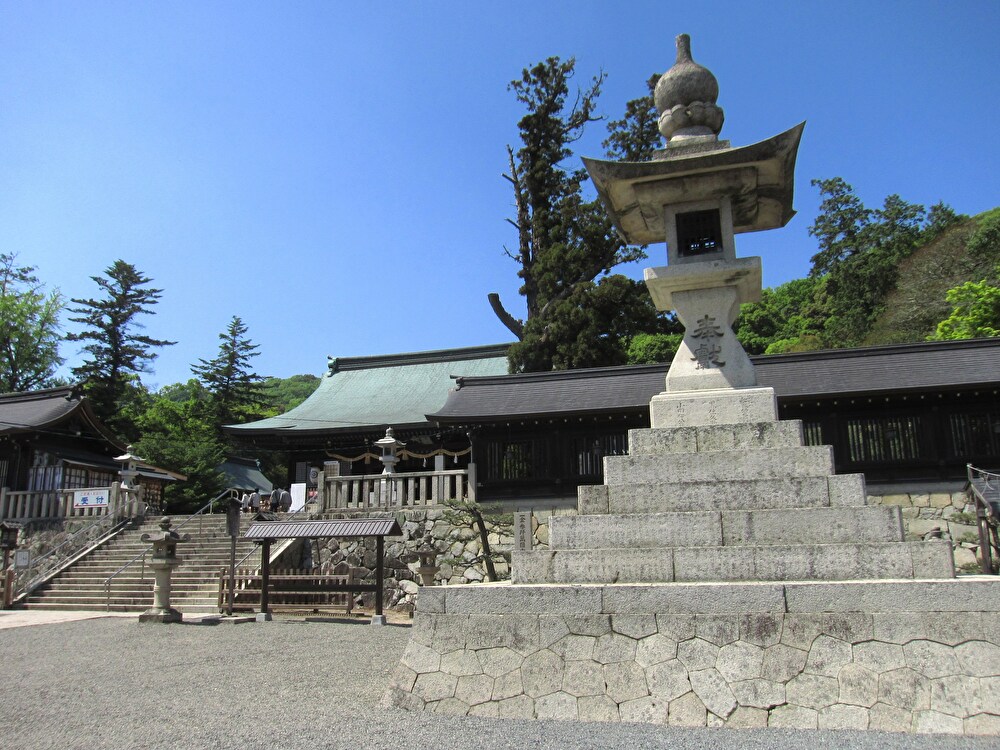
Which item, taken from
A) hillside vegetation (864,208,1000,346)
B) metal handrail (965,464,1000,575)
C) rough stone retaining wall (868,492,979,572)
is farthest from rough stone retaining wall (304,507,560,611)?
hillside vegetation (864,208,1000,346)

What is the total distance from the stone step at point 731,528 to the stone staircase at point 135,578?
11908mm

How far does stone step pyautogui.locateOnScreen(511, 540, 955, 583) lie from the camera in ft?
17.6

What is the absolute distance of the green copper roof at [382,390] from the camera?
24.1 m

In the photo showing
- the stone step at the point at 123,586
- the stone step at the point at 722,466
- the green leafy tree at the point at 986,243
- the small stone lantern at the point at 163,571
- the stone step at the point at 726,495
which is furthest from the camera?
the green leafy tree at the point at 986,243

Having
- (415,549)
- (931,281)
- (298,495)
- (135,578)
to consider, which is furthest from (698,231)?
(931,281)

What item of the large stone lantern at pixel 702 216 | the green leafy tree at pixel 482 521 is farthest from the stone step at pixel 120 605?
the large stone lantern at pixel 702 216

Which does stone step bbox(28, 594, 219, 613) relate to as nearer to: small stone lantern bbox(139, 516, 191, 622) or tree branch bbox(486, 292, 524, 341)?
small stone lantern bbox(139, 516, 191, 622)

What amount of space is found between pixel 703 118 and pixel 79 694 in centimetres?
834

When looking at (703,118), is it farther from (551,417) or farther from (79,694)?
(551,417)

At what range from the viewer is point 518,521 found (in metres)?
14.3

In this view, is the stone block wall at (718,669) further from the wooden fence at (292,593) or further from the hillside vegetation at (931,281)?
the hillside vegetation at (931,281)

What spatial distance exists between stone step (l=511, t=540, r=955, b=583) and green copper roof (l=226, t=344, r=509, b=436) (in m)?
17.3

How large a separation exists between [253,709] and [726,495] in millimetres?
4199

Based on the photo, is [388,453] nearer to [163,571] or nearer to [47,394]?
[163,571]
